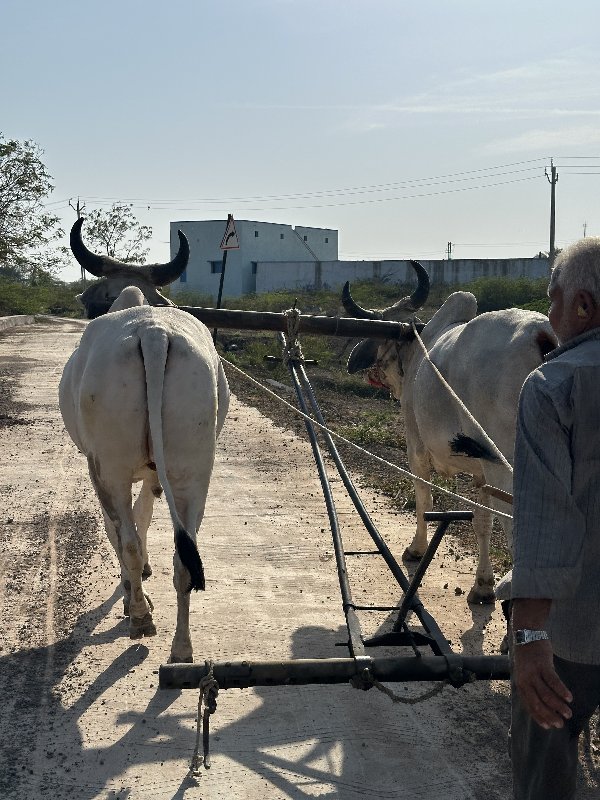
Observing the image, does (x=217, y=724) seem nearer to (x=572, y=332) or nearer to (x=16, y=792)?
(x=16, y=792)

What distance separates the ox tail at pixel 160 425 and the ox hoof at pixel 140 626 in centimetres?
52

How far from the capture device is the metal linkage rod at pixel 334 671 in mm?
3201

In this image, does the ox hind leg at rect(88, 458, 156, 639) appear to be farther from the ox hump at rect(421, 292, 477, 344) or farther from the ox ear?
the ox ear

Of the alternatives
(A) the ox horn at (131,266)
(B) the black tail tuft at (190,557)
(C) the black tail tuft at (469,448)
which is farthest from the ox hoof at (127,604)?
(A) the ox horn at (131,266)

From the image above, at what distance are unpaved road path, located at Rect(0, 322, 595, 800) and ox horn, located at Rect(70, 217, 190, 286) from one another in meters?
1.81

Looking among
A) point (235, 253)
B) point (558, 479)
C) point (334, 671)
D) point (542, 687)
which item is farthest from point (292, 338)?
point (235, 253)

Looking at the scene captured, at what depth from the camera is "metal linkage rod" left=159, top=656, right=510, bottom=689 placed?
3.20 m

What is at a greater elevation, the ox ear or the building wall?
the building wall

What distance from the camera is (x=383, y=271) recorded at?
1666 inches

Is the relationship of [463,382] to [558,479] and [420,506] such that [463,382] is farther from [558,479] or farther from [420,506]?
[558,479]

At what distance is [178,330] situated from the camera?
4688 millimetres

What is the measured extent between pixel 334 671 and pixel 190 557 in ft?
3.79

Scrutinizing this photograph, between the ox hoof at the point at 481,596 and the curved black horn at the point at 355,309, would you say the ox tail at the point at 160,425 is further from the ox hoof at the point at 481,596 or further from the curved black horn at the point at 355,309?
the curved black horn at the point at 355,309

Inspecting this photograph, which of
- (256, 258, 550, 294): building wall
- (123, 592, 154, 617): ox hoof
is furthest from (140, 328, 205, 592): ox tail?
(256, 258, 550, 294): building wall
